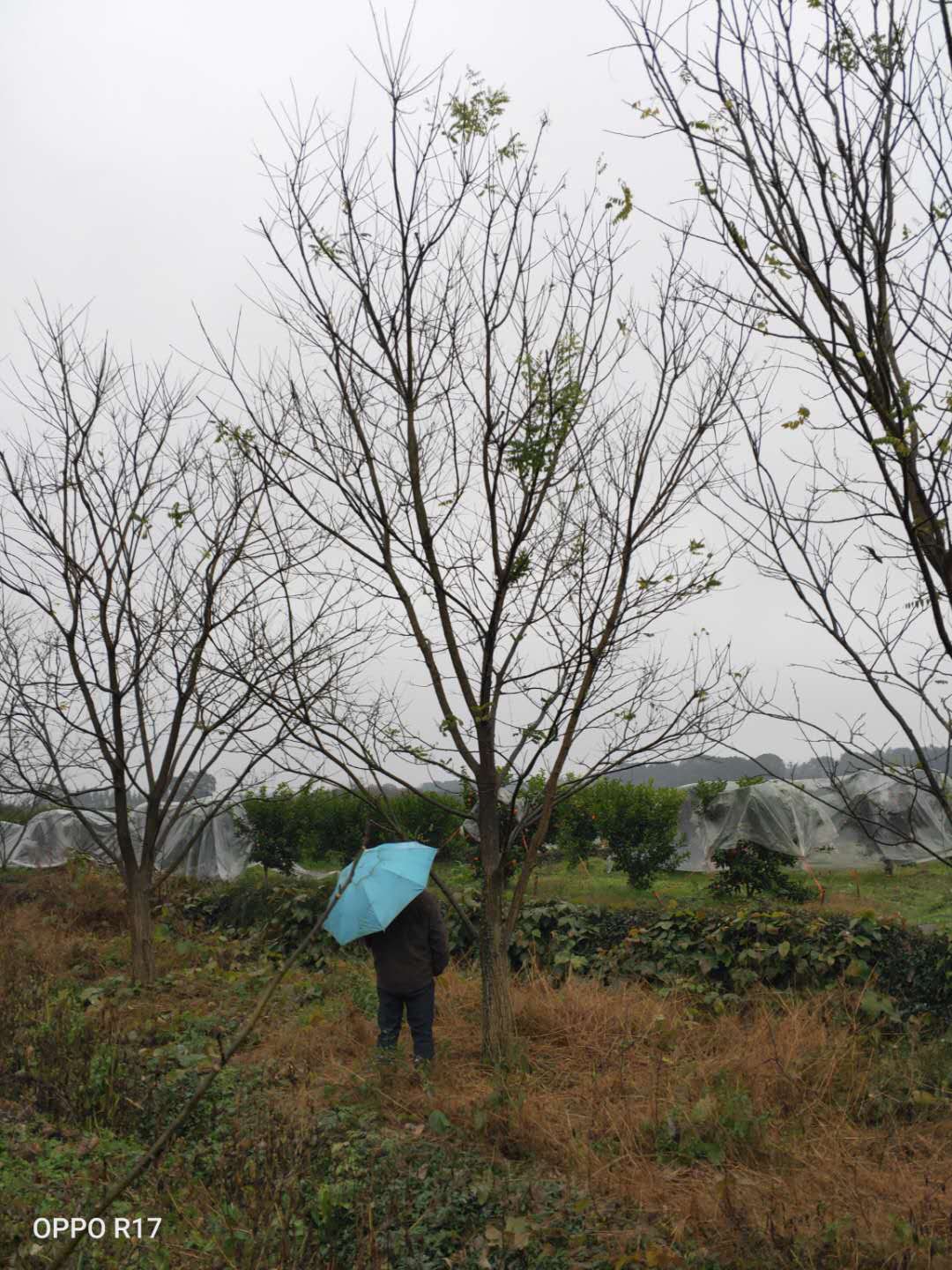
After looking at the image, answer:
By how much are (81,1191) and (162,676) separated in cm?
502

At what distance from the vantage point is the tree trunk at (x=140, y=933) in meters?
7.95

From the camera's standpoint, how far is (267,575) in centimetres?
788

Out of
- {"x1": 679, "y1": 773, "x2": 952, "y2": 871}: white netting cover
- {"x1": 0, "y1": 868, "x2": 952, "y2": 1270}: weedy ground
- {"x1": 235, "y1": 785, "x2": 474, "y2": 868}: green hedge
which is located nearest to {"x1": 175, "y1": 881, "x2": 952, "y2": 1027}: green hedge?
{"x1": 0, "y1": 868, "x2": 952, "y2": 1270}: weedy ground

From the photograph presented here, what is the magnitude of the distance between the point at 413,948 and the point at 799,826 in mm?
12433

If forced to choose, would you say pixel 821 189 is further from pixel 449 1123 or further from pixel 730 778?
pixel 730 778

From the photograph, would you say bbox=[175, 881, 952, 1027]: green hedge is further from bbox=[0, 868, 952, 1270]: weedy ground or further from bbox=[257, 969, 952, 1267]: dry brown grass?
bbox=[257, 969, 952, 1267]: dry brown grass

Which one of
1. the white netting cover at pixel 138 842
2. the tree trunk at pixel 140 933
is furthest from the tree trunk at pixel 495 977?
the white netting cover at pixel 138 842

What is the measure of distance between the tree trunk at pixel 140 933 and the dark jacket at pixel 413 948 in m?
3.00

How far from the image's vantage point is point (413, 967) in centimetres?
575

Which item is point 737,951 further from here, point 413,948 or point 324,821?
point 324,821

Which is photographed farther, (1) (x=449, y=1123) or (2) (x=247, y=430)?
(2) (x=247, y=430)

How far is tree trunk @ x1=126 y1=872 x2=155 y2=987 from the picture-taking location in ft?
26.1

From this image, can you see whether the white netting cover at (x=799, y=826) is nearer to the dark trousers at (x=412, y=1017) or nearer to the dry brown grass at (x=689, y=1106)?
the dry brown grass at (x=689, y=1106)

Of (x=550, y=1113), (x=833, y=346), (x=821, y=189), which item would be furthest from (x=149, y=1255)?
(x=821, y=189)
